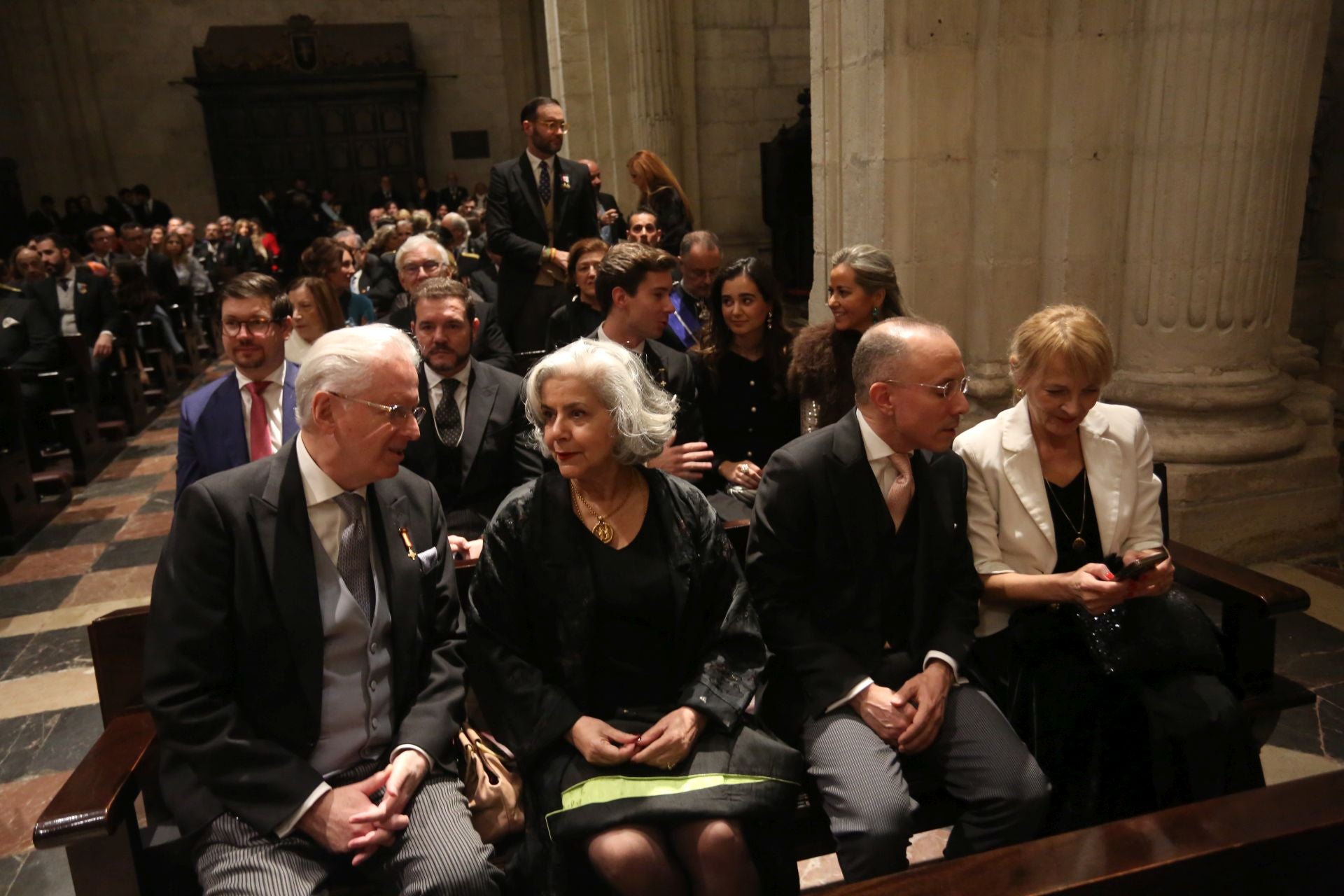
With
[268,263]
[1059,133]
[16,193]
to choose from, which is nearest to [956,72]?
[1059,133]

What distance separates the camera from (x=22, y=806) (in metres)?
3.35

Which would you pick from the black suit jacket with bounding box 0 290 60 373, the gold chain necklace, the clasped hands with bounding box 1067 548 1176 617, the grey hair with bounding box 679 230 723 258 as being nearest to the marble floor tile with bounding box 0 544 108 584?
the black suit jacket with bounding box 0 290 60 373

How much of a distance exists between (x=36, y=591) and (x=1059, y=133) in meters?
5.79

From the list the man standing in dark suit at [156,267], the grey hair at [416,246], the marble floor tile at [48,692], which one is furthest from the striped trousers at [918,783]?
the man standing in dark suit at [156,267]

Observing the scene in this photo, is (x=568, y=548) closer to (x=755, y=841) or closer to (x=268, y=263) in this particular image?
(x=755, y=841)

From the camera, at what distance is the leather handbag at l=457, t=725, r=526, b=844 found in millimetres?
2178

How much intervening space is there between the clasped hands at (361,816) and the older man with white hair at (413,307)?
271cm

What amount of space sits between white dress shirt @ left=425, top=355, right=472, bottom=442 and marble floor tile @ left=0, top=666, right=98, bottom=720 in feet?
6.53

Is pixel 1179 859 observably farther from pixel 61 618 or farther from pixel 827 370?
pixel 61 618

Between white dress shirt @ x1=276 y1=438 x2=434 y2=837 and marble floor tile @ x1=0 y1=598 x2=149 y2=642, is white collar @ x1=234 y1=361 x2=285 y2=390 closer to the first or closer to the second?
white dress shirt @ x1=276 y1=438 x2=434 y2=837

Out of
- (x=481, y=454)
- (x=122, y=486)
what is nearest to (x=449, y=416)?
(x=481, y=454)

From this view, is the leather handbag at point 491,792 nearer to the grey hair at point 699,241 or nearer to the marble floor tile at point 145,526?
the grey hair at point 699,241

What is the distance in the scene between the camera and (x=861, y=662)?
96.3 inches

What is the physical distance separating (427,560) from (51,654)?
3387mm
